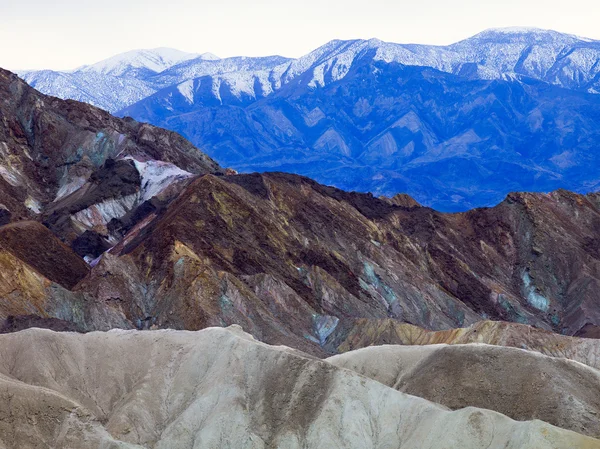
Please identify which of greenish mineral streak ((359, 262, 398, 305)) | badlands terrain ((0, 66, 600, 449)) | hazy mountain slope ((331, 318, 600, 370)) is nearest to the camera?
badlands terrain ((0, 66, 600, 449))

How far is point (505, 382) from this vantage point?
70250 mm

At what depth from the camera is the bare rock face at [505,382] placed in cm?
6712

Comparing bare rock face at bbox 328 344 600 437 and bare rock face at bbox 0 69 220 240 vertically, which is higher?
bare rock face at bbox 328 344 600 437

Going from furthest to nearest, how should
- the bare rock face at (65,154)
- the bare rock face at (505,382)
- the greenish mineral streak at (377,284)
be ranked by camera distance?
the bare rock face at (65,154), the greenish mineral streak at (377,284), the bare rock face at (505,382)

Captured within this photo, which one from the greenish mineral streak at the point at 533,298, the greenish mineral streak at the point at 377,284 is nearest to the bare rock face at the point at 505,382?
the greenish mineral streak at the point at 377,284

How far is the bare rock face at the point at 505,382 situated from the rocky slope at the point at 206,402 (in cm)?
488

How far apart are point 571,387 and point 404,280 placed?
2173 inches

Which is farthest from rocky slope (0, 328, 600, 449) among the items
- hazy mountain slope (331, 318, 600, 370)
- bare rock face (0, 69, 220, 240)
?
bare rock face (0, 69, 220, 240)

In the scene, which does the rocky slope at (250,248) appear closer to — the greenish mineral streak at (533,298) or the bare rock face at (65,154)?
the greenish mineral streak at (533,298)

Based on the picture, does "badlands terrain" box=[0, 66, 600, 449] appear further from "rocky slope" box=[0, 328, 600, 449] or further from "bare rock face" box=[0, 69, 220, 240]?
"bare rock face" box=[0, 69, 220, 240]

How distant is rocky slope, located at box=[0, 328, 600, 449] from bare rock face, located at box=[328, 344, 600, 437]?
4882mm

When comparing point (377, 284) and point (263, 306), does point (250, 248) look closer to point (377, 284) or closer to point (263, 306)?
point (263, 306)

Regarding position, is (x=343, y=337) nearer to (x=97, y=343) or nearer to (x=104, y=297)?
(x=104, y=297)

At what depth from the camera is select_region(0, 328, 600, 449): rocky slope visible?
62.2 meters
